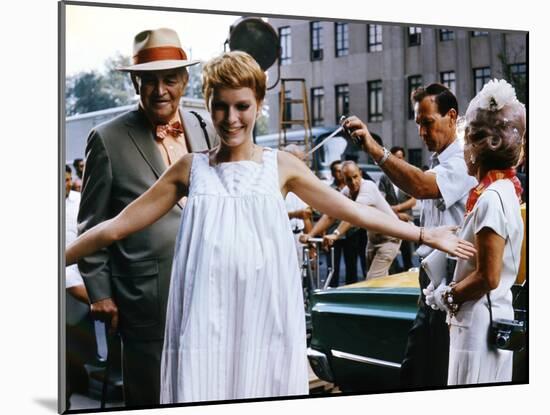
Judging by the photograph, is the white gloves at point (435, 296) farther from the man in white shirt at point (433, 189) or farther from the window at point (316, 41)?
the window at point (316, 41)

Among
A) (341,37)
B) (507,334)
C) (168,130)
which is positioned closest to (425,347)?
(507,334)

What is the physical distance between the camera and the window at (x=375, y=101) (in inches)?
241

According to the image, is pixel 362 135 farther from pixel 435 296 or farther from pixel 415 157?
pixel 435 296

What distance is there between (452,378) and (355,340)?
68cm

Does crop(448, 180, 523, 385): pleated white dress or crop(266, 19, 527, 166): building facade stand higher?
crop(266, 19, 527, 166): building facade

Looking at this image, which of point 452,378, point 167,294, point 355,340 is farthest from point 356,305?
point 167,294

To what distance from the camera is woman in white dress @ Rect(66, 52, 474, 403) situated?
219 inches

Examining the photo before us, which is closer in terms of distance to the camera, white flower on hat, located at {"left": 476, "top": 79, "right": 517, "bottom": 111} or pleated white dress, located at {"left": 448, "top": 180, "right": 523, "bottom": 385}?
pleated white dress, located at {"left": 448, "top": 180, "right": 523, "bottom": 385}

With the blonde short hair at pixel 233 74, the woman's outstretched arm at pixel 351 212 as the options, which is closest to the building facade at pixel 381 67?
the blonde short hair at pixel 233 74

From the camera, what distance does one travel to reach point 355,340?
242 inches

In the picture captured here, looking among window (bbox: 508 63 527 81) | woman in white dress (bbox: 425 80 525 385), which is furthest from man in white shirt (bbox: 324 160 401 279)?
window (bbox: 508 63 527 81)

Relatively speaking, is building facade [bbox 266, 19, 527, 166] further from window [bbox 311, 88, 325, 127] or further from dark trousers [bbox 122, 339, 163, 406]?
dark trousers [bbox 122, 339, 163, 406]

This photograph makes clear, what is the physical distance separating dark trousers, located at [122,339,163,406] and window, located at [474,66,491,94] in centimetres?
251

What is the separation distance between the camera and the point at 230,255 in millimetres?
5582
